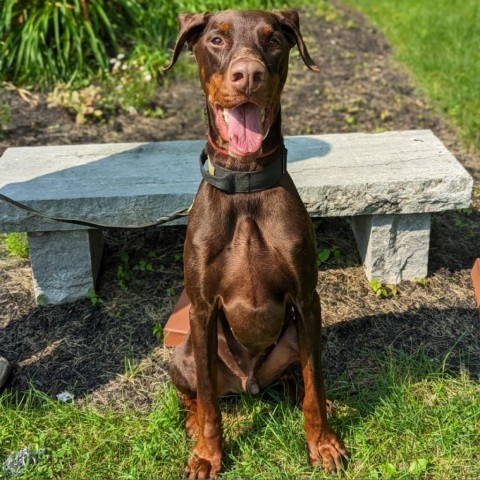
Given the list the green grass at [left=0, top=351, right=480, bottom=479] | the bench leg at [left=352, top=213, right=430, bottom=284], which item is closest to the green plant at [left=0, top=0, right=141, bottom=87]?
the bench leg at [left=352, top=213, right=430, bottom=284]

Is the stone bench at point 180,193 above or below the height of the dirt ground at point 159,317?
above

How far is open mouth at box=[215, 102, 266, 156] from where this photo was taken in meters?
2.41

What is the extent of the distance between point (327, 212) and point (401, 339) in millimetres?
763

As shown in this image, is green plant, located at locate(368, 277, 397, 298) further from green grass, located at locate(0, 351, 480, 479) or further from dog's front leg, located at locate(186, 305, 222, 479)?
dog's front leg, located at locate(186, 305, 222, 479)

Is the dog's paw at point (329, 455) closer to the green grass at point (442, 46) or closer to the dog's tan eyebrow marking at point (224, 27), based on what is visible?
the dog's tan eyebrow marking at point (224, 27)

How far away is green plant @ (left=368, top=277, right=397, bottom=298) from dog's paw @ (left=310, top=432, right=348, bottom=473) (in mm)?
1253

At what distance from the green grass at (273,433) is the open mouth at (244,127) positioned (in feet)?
4.05

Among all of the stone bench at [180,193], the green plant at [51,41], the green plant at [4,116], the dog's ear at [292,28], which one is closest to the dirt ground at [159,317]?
the stone bench at [180,193]

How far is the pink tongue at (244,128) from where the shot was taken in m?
2.42

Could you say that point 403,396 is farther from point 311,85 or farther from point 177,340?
point 311,85

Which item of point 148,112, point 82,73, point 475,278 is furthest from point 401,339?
point 82,73

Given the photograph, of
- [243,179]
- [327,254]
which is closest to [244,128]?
[243,179]

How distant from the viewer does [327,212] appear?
150 inches

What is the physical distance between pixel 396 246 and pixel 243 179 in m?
1.67
